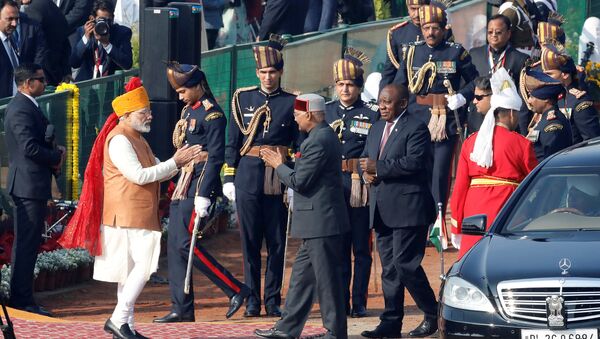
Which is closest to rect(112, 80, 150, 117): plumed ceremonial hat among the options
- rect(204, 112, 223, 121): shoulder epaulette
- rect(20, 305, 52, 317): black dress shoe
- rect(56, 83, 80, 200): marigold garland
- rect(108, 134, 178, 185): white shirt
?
rect(108, 134, 178, 185): white shirt

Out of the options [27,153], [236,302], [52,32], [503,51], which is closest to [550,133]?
[503,51]

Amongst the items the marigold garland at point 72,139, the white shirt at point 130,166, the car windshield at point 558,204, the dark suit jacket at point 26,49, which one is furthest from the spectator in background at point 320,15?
the car windshield at point 558,204

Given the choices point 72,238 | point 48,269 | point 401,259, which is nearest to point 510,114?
point 401,259

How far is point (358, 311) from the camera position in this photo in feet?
45.6

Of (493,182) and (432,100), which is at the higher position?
(432,100)

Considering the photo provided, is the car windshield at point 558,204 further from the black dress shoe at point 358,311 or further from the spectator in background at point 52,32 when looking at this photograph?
the spectator in background at point 52,32

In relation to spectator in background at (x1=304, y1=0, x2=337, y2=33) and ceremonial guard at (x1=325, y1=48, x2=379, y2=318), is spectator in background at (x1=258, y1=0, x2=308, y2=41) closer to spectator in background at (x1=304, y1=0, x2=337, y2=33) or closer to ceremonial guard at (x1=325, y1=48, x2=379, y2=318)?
spectator in background at (x1=304, y1=0, x2=337, y2=33)

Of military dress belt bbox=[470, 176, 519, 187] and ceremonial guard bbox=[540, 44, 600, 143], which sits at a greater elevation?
ceremonial guard bbox=[540, 44, 600, 143]

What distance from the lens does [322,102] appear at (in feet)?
39.4

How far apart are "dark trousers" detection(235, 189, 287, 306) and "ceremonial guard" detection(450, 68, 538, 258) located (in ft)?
6.44

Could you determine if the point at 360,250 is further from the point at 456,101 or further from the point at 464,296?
the point at 464,296

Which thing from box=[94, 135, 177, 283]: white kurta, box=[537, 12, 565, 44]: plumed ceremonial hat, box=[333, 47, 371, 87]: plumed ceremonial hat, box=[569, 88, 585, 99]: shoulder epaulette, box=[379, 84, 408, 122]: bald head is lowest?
box=[94, 135, 177, 283]: white kurta

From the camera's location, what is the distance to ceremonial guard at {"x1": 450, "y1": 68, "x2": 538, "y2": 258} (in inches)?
491

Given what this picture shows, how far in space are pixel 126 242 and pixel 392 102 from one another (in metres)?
2.42
